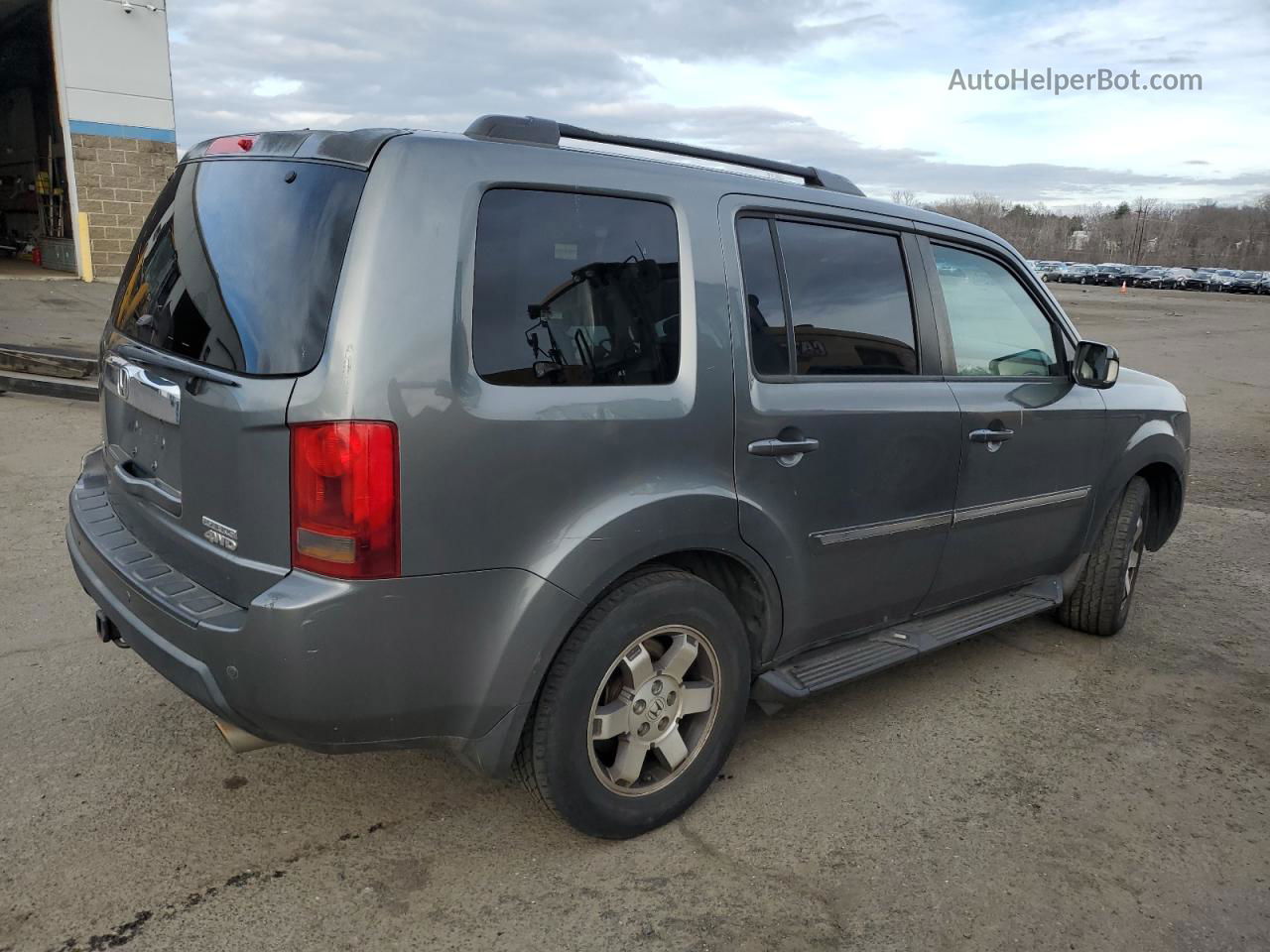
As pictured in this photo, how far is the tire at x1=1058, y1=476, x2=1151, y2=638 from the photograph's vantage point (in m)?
4.45

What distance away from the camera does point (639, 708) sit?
276cm

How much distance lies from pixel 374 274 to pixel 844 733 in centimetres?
236

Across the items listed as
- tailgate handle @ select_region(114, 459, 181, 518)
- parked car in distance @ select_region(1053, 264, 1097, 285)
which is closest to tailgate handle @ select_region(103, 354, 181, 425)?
tailgate handle @ select_region(114, 459, 181, 518)

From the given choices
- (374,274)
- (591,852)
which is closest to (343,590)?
(374,274)

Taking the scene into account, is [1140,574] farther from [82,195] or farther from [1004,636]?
[82,195]

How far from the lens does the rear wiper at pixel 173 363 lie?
7.80 ft

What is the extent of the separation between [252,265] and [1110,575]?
12.6 ft

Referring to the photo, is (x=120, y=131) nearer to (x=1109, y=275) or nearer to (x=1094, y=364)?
(x=1094, y=364)

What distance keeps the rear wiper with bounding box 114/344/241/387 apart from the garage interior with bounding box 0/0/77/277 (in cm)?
2126

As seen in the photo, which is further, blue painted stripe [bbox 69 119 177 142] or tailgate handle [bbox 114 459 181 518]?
blue painted stripe [bbox 69 119 177 142]

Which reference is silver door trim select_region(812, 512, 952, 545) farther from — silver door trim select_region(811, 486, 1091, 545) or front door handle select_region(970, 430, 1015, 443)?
front door handle select_region(970, 430, 1015, 443)

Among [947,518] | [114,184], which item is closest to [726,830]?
[947,518]

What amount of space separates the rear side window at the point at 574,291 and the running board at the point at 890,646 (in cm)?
114

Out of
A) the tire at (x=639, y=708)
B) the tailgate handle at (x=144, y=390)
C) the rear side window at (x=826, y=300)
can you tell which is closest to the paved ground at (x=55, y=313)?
the tailgate handle at (x=144, y=390)
